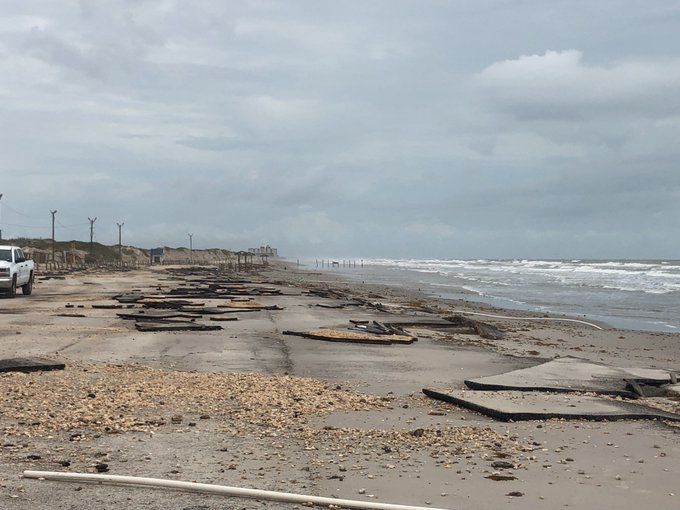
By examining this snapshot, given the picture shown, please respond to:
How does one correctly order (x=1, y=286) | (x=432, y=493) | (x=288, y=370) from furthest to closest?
1. (x=1, y=286)
2. (x=288, y=370)
3. (x=432, y=493)

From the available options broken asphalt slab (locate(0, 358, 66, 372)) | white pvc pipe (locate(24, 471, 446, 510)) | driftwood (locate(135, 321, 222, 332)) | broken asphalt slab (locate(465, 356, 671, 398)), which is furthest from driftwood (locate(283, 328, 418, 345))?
white pvc pipe (locate(24, 471, 446, 510))

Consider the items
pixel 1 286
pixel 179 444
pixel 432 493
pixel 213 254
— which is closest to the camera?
pixel 432 493

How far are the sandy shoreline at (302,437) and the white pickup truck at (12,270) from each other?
54.3 ft

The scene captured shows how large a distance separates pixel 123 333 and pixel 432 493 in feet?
39.3

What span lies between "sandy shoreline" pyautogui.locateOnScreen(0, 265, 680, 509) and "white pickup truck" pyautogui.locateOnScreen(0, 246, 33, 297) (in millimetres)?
16544

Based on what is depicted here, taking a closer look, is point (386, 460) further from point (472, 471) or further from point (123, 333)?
point (123, 333)

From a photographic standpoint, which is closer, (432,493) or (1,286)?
(432,493)

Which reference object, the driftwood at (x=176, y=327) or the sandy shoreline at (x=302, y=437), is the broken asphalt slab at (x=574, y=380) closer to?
the sandy shoreline at (x=302, y=437)

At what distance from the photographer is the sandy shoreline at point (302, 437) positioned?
5.01 m

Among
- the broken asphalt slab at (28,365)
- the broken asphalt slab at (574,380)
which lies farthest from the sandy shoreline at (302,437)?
the broken asphalt slab at (574,380)

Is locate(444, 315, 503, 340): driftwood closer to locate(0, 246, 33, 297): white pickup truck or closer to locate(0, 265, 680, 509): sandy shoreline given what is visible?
locate(0, 265, 680, 509): sandy shoreline

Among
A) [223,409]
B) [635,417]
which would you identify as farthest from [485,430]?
[223,409]

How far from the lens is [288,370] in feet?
35.7

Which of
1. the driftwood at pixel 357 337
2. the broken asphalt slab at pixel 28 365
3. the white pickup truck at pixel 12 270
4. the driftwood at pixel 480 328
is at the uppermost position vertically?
the white pickup truck at pixel 12 270
